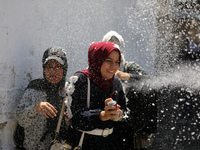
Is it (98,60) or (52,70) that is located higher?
(98,60)

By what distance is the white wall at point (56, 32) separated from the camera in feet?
10.3

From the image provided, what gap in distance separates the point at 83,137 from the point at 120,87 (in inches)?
25.0

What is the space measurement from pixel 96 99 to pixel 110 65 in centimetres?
35

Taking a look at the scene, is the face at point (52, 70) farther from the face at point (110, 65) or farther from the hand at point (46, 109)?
the face at point (110, 65)

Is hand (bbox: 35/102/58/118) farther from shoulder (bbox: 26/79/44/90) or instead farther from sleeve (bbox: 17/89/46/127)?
shoulder (bbox: 26/79/44/90)

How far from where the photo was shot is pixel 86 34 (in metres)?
5.20

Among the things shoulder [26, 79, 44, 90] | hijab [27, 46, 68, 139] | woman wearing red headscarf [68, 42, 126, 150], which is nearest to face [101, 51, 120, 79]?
woman wearing red headscarf [68, 42, 126, 150]

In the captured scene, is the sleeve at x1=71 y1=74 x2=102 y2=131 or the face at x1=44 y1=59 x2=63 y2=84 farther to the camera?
the face at x1=44 y1=59 x2=63 y2=84

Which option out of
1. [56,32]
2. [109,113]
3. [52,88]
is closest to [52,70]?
[52,88]

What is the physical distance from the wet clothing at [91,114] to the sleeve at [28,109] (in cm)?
68

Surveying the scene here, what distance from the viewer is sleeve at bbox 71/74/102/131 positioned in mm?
2393

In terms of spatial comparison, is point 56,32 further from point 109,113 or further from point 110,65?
point 109,113

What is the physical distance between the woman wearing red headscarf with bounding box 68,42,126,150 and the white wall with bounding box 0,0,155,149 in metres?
1.08

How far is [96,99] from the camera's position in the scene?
254cm
